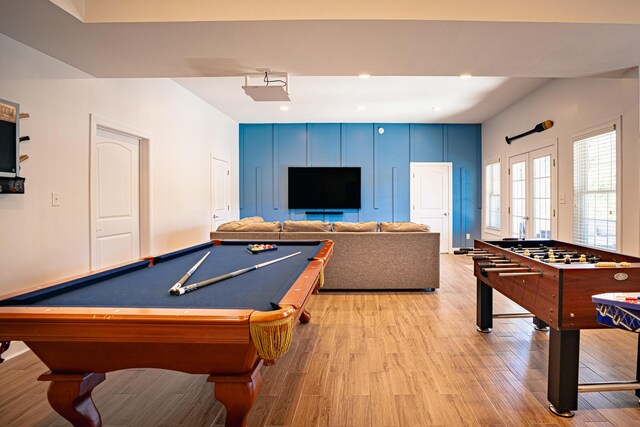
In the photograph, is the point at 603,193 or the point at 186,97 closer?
the point at 603,193

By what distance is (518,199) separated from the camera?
6133mm

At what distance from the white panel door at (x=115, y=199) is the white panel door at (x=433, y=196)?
5556mm

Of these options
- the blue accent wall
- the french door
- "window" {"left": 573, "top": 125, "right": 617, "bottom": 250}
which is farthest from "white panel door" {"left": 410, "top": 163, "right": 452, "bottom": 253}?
"window" {"left": 573, "top": 125, "right": 617, "bottom": 250}

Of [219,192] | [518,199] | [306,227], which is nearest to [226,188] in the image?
[219,192]

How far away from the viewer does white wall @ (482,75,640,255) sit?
3512 mm

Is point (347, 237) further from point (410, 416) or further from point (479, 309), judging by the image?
point (410, 416)

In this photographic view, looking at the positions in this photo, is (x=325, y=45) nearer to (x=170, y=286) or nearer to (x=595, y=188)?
(x=170, y=286)

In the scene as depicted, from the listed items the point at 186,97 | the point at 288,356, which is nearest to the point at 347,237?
the point at 288,356

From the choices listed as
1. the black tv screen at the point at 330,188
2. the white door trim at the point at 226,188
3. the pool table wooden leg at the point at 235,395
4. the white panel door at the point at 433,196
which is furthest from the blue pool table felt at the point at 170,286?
the white panel door at the point at 433,196

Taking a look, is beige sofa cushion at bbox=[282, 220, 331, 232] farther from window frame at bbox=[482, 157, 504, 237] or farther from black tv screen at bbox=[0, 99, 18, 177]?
window frame at bbox=[482, 157, 504, 237]

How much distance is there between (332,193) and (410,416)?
6.12m

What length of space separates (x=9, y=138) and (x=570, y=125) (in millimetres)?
5806

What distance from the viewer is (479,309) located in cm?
302

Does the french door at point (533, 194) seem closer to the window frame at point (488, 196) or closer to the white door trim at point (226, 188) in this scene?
the window frame at point (488, 196)
